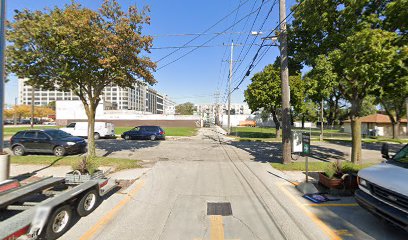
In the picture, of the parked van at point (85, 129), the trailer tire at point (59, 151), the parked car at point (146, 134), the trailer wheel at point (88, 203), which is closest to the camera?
the trailer wheel at point (88, 203)

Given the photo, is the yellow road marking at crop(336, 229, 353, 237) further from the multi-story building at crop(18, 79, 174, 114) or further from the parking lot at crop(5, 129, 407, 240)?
the multi-story building at crop(18, 79, 174, 114)

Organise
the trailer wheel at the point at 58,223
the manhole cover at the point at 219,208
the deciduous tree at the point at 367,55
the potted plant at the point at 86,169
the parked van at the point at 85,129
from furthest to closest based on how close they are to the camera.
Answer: the parked van at the point at 85,129 → the deciduous tree at the point at 367,55 → the potted plant at the point at 86,169 → the manhole cover at the point at 219,208 → the trailer wheel at the point at 58,223

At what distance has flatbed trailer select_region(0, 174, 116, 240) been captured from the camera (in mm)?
→ 3680

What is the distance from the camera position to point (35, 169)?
9.92 meters

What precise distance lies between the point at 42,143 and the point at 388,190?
15.4m

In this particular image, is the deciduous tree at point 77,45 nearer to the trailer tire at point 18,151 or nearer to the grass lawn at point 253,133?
the trailer tire at point 18,151

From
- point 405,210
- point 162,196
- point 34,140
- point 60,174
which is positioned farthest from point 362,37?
point 34,140

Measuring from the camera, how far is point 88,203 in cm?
545

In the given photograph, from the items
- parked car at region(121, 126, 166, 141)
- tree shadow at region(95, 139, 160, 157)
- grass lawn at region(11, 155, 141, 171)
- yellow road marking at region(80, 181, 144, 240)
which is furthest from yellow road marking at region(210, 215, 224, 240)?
parked car at region(121, 126, 166, 141)

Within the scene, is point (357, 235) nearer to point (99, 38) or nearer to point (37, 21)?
point (99, 38)

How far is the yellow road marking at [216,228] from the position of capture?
4.34 m

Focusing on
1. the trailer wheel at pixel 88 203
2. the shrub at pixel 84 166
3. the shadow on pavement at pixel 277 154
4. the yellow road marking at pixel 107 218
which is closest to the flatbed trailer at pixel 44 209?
the trailer wheel at pixel 88 203

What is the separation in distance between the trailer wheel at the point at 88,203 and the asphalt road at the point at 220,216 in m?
0.13

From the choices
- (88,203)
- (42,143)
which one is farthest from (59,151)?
(88,203)
